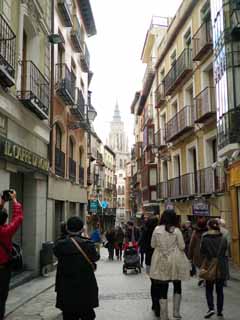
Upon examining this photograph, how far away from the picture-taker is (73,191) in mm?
20156

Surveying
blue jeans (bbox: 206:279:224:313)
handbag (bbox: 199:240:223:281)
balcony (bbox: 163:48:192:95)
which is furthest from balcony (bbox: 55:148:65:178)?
blue jeans (bbox: 206:279:224:313)

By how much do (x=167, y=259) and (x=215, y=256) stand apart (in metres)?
1.43

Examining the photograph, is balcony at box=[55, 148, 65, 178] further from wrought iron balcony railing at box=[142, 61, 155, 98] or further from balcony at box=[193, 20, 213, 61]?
Result: wrought iron balcony railing at box=[142, 61, 155, 98]

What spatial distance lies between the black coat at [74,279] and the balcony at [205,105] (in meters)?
14.1

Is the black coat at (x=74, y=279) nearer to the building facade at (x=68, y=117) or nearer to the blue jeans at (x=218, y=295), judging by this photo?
the blue jeans at (x=218, y=295)

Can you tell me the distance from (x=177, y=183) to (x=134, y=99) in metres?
29.8

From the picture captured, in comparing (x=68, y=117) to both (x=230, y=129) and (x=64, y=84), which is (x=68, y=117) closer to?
(x=64, y=84)

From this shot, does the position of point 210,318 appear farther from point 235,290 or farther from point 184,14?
point 184,14

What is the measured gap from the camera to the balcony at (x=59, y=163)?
663 inches

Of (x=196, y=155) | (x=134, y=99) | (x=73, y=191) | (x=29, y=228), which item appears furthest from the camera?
(x=134, y=99)

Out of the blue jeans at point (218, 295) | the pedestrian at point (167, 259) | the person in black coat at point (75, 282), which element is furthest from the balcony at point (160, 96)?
the person in black coat at point (75, 282)

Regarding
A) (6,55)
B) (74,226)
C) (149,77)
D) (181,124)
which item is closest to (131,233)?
(181,124)

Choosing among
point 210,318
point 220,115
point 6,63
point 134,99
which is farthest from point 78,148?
point 134,99

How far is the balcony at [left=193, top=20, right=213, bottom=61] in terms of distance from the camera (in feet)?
61.9
